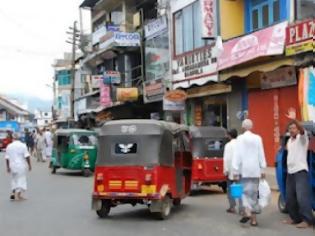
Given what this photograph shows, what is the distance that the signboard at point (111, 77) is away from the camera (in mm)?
40312

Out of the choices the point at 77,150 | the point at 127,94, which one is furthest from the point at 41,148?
the point at 77,150

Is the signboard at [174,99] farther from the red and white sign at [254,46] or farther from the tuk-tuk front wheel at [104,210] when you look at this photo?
the tuk-tuk front wheel at [104,210]

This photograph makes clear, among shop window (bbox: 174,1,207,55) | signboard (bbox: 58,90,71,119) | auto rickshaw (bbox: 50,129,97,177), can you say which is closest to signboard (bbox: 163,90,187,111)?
shop window (bbox: 174,1,207,55)

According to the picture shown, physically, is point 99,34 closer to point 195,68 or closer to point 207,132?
point 195,68

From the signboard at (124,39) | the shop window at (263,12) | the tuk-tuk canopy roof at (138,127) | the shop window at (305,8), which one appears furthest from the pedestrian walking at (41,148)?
the tuk-tuk canopy roof at (138,127)

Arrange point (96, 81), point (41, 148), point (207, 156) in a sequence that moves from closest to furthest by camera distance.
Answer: point (207, 156) < point (41, 148) < point (96, 81)

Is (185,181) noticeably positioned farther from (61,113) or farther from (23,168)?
(61,113)

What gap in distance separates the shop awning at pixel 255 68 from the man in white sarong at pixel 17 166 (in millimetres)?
8878

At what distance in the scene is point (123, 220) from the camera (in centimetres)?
1213

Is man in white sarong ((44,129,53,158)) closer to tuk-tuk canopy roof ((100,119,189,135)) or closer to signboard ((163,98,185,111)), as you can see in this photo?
signboard ((163,98,185,111))

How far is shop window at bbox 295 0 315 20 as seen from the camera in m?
20.8

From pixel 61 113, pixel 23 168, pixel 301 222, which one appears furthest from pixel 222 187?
pixel 61 113

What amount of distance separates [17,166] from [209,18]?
39.7 ft

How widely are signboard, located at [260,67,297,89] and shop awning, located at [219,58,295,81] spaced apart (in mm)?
954
